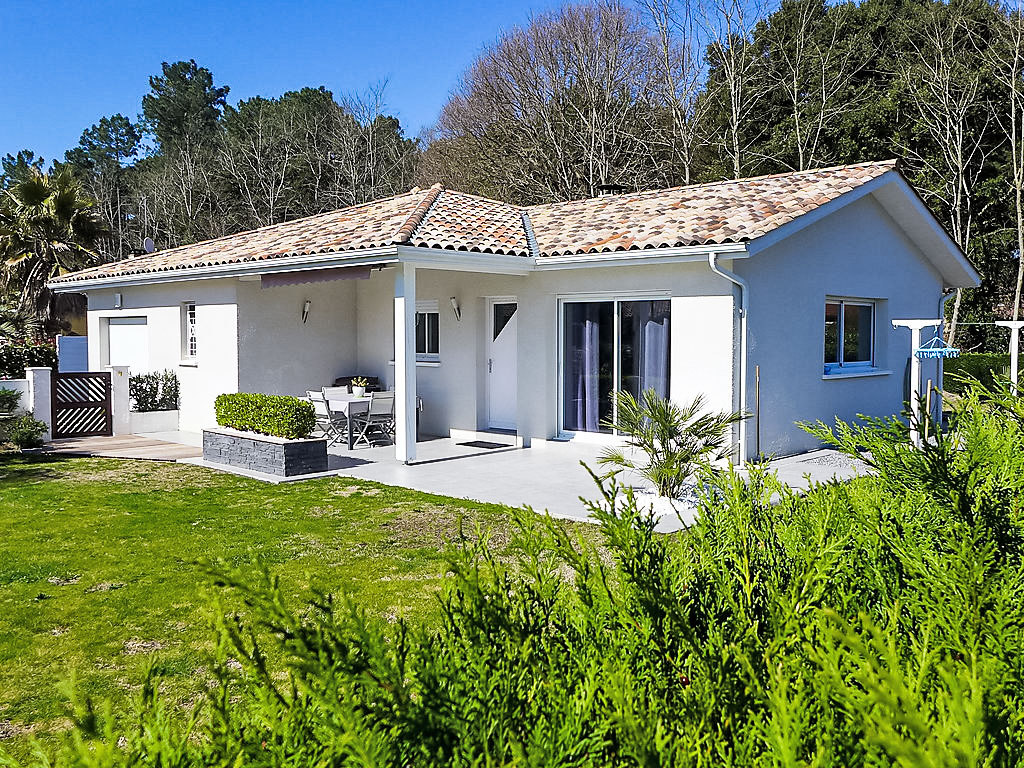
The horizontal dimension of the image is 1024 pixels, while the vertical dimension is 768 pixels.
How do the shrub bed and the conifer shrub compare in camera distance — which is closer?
the conifer shrub

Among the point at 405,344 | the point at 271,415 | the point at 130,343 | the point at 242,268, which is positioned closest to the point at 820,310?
the point at 405,344

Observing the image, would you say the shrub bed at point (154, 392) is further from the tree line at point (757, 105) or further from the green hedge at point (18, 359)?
the tree line at point (757, 105)

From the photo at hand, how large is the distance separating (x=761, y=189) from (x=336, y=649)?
1701 centimetres

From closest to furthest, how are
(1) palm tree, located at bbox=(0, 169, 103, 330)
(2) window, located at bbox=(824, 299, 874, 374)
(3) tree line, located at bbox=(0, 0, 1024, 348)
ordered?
(2) window, located at bbox=(824, 299, 874, 374), (3) tree line, located at bbox=(0, 0, 1024, 348), (1) palm tree, located at bbox=(0, 169, 103, 330)

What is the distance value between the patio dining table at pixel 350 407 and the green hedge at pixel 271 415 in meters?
1.69

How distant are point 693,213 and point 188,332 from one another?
11782 mm

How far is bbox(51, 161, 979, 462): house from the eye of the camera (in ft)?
47.8

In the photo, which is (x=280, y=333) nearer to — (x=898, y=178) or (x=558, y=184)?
(x=898, y=178)

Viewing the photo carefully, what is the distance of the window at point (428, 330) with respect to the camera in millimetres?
19188

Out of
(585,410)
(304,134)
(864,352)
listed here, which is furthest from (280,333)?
(304,134)

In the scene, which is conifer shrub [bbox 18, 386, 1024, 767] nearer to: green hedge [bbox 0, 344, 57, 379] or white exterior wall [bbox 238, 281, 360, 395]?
white exterior wall [bbox 238, 281, 360, 395]

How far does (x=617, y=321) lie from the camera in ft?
51.8

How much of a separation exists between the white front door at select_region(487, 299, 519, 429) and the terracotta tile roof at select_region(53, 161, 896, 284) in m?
1.66

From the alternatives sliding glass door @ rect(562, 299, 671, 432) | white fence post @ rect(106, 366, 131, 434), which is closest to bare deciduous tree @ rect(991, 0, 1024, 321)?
sliding glass door @ rect(562, 299, 671, 432)
